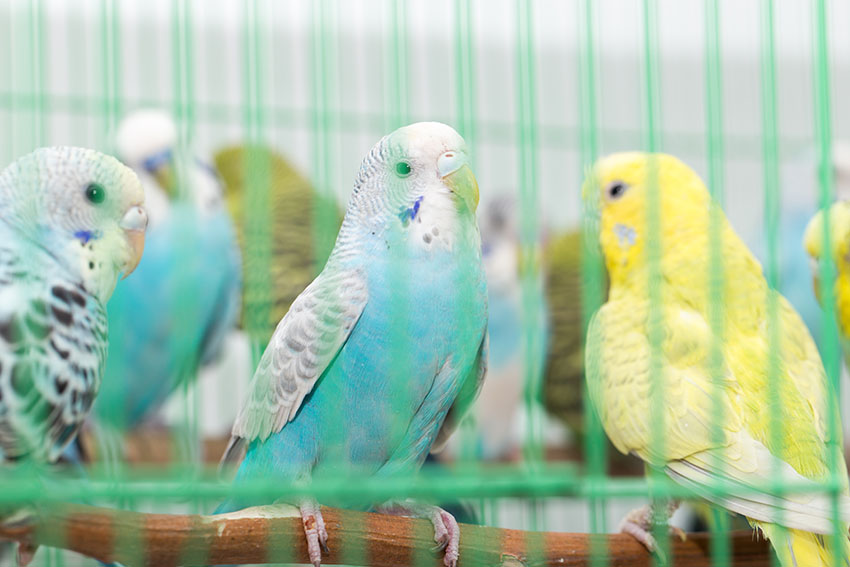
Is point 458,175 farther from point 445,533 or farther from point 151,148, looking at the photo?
point 151,148

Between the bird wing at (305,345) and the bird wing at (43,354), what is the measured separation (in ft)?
0.56

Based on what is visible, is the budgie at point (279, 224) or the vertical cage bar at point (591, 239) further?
the budgie at point (279, 224)

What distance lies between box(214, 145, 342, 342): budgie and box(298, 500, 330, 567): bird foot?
0.46 m

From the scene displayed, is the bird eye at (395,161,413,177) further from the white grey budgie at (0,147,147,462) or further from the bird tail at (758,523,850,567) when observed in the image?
the bird tail at (758,523,850,567)

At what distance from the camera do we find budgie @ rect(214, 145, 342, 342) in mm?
1529

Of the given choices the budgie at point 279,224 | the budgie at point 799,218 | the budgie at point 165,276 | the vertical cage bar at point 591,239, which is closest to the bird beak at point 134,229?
the budgie at point 279,224

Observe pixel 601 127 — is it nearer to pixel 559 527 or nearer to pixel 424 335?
pixel 559 527

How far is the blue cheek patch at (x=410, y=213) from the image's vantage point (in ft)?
3.10

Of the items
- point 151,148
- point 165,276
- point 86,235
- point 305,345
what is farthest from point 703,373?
point 151,148

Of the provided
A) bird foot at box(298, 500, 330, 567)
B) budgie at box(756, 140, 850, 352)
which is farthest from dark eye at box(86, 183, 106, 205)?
budgie at box(756, 140, 850, 352)

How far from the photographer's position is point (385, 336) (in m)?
0.93

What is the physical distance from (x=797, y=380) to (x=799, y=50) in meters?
0.90

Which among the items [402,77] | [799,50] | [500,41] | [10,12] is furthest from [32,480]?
[799,50]

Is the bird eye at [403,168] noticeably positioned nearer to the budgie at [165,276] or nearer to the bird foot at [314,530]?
the bird foot at [314,530]
